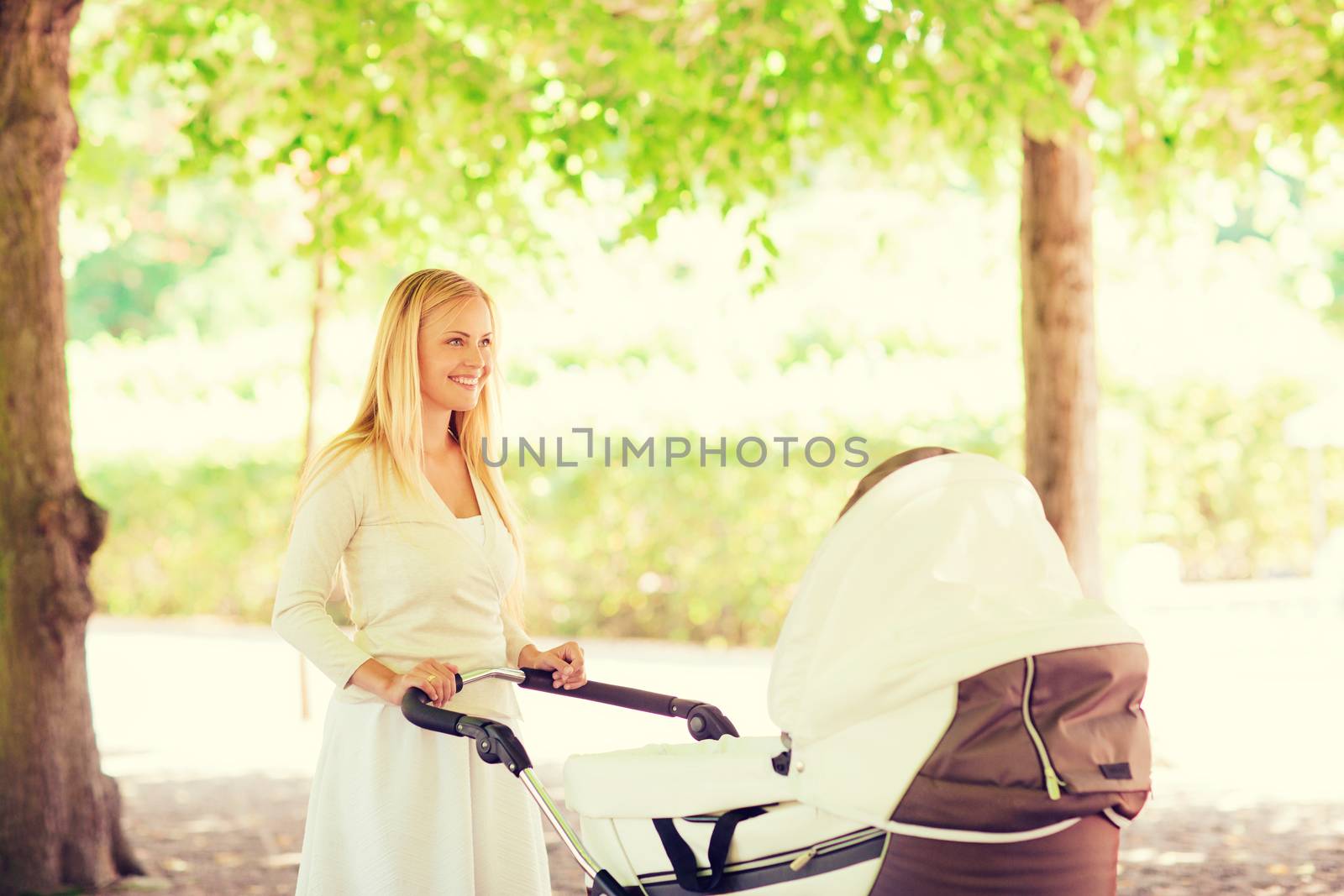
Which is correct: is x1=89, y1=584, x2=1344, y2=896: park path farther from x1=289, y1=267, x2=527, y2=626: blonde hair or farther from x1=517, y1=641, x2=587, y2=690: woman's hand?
x1=289, y1=267, x2=527, y2=626: blonde hair

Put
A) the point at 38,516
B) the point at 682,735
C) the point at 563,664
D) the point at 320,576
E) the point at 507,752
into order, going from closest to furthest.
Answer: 1. the point at 507,752
2. the point at 320,576
3. the point at 563,664
4. the point at 38,516
5. the point at 682,735

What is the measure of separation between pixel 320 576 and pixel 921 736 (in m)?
1.39

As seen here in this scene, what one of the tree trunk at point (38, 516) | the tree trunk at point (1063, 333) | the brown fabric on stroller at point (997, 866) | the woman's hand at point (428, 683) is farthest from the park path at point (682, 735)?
the brown fabric on stroller at point (997, 866)

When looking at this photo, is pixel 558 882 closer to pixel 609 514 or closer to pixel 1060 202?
pixel 1060 202

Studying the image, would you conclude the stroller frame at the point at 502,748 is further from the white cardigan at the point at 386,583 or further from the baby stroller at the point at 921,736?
the white cardigan at the point at 386,583

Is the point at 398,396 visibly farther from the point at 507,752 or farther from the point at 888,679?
the point at 888,679

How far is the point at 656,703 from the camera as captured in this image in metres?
3.36

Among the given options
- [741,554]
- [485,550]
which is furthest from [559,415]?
[485,550]

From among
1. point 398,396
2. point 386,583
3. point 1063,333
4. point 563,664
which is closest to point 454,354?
point 398,396

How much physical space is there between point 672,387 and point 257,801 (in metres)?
5.92

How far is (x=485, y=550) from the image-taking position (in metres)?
3.36

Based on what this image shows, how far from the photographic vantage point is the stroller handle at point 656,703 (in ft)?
11.0

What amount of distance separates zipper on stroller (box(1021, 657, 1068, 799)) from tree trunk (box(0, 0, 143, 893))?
159 inches

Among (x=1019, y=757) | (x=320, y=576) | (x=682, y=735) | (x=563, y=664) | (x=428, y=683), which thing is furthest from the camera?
(x=682, y=735)
